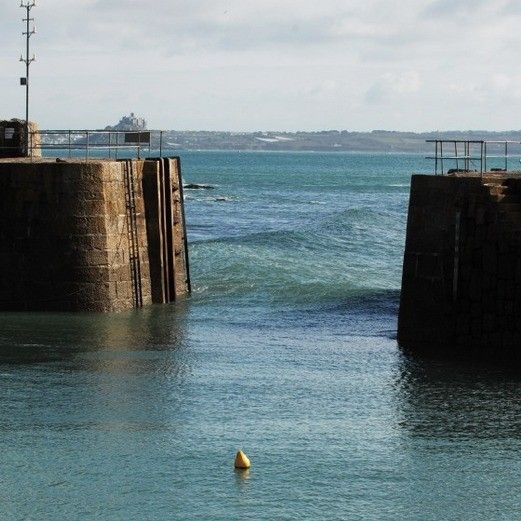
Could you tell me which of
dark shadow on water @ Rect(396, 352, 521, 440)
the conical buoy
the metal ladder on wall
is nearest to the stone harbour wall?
the metal ladder on wall

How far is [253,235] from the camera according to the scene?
6366 cm

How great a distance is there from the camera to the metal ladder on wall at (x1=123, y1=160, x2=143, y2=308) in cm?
3847

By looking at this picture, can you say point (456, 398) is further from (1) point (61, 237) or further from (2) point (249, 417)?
(1) point (61, 237)

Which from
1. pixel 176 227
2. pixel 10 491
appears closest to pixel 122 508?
pixel 10 491

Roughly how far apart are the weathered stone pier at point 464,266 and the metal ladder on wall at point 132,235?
25.6 ft

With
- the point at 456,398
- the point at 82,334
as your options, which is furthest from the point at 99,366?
the point at 456,398

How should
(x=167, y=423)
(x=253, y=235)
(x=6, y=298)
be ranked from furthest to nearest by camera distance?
(x=253, y=235), (x=6, y=298), (x=167, y=423)

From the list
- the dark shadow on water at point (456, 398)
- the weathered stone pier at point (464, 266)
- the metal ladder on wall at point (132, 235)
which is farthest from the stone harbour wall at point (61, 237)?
the dark shadow on water at point (456, 398)

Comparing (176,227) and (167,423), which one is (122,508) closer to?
(167,423)

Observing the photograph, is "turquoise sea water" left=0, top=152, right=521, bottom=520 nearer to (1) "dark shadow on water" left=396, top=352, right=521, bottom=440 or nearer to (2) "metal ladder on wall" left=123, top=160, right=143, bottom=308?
(1) "dark shadow on water" left=396, top=352, right=521, bottom=440

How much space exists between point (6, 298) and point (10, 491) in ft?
50.0

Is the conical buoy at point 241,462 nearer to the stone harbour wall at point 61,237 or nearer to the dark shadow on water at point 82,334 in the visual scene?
the dark shadow on water at point 82,334

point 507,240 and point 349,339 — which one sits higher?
point 507,240

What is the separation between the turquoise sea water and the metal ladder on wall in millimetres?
726
